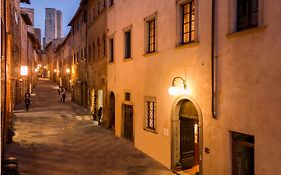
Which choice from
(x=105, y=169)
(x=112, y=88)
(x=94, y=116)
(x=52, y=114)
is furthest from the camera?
(x=52, y=114)

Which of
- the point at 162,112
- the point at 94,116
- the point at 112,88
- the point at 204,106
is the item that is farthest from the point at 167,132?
the point at 94,116

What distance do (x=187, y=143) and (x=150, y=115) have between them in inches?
112

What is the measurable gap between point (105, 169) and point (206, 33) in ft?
22.2

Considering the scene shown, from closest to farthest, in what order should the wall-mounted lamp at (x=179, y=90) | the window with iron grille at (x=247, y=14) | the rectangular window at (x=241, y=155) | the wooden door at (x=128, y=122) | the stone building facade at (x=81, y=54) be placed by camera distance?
the window with iron grille at (x=247, y=14), the rectangular window at (x=241, y=155), the wall-mounted lamp at (x=179, y=90), the wooden door at (x=128, y=122), the stone building facade at (x=81, y=54)

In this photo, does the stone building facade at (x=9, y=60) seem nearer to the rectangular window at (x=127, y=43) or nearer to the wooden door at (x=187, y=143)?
the rectangular window at (x=127, y=43)

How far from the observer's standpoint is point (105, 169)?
12.9 metres

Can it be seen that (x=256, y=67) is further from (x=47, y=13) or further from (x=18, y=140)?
(x=47, y=13)

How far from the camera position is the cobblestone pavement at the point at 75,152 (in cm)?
1276

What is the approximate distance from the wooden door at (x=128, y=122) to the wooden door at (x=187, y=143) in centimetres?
537

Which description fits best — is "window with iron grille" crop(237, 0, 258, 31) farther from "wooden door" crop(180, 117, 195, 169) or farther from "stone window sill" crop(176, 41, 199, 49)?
"wooden door" crop(180, 117, 195, 169)

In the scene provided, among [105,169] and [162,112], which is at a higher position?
[162,112]

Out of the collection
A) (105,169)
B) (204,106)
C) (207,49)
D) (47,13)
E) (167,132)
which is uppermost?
(47,13)

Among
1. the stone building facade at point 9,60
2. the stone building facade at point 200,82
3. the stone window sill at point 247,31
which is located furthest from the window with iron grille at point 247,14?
the stone building facade at point 9,60

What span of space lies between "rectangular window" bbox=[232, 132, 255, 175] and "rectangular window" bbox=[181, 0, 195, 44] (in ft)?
13.5
